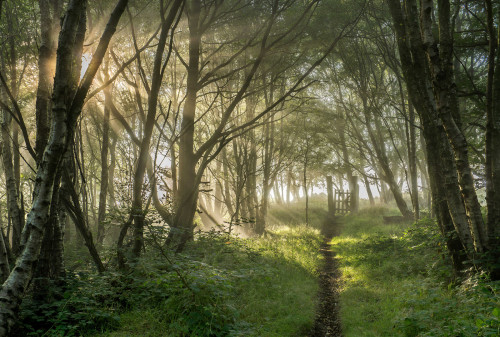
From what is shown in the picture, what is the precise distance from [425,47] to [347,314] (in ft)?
17.0

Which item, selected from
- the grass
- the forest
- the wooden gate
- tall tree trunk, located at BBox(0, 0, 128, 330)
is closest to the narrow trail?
the forest

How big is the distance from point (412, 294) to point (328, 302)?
1.97 m

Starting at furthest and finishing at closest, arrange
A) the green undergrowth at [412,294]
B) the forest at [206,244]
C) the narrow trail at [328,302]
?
the narrow trail at [328,302]
the green undergrowth at [412,294]
the forest at [206,244]

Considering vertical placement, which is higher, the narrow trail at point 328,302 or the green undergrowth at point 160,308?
the green undergrowth at point 160,308

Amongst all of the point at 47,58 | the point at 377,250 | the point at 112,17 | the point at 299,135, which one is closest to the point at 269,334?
the point at 112,17

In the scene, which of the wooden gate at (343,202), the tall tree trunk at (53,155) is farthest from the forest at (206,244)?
the wooden gate at (343,202)

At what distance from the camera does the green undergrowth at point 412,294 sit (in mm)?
4266

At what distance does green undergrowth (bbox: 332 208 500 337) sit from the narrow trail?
182mm

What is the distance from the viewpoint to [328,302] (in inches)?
295

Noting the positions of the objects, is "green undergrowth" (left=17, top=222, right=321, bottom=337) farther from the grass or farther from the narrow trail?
the narrow trail

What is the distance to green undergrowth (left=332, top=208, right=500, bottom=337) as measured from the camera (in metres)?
4.27

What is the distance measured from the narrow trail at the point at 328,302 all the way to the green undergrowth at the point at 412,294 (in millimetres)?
182

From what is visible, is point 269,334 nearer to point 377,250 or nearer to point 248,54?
point 377,250

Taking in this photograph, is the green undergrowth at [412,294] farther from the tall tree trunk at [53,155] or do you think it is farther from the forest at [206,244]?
the tall tree trunk at [53,155]
